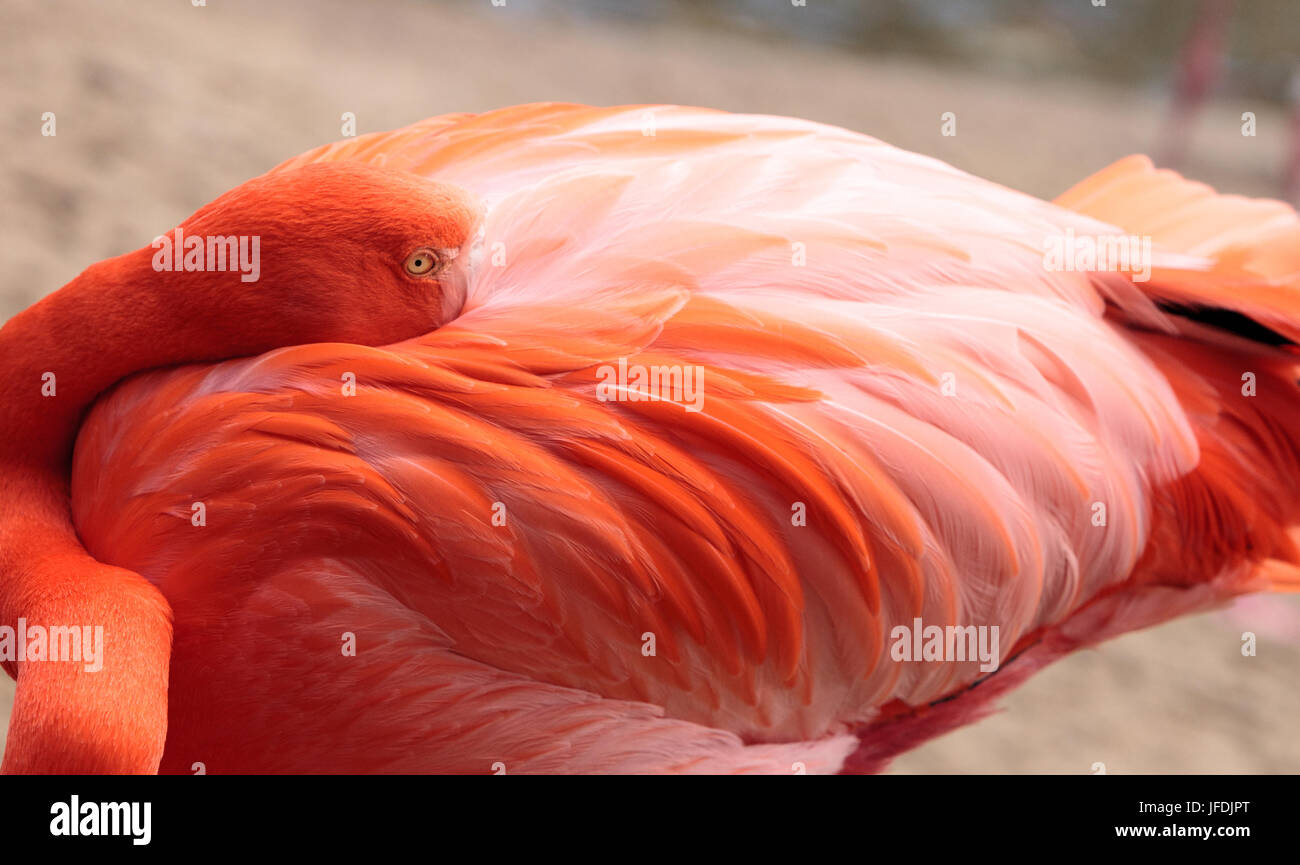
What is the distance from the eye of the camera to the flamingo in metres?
1.11

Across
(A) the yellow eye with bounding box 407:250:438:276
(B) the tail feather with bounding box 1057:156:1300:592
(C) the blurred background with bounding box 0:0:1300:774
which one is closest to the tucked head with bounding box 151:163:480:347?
(A) the yellow eye with bounding box 407:250:438:276

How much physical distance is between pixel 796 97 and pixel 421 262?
422 centimetres

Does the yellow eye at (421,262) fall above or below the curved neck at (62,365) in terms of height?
above

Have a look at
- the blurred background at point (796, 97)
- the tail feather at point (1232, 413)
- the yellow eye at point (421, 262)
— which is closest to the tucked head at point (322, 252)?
the yellow eye at point (421, 262)

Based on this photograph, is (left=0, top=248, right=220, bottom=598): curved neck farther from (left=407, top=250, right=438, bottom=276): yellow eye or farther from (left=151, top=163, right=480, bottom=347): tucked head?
(left=407, top=250, right=438, bottom=276): yellow eye

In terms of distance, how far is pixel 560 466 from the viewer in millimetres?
1128

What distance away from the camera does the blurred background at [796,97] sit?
257 centimetres

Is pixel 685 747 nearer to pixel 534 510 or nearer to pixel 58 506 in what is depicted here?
pixel 534 510

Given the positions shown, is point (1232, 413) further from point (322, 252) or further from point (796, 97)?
point (796, 97)

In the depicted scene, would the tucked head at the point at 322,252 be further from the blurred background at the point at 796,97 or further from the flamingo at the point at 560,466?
the blurred background at the point at 796,97

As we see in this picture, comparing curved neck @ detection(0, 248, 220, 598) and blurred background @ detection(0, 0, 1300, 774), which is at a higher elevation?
blurred background @ detection(0, 0, 1300, 774)

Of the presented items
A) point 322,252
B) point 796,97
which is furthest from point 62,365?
point 796,97

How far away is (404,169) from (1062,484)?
2.76 feet

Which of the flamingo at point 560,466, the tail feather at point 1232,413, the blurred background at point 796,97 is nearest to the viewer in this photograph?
the flamingo at point 560,466
